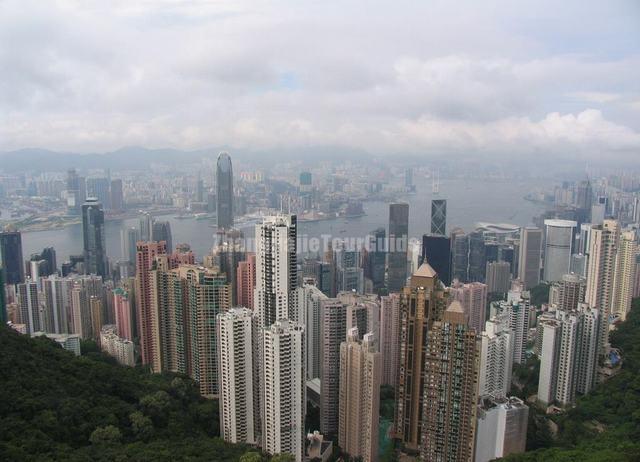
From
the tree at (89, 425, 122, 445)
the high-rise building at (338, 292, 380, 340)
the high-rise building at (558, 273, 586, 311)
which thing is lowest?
the tree at (89, 425, 122, 445)

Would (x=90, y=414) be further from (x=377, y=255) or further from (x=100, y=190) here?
(x=100, y=190)

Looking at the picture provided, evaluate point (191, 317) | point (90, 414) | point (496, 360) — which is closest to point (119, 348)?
point (191, 317)

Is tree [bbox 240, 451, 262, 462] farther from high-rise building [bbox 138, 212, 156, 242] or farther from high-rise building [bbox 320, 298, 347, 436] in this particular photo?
high-rise building [bbox 138, 212, 156, 242]

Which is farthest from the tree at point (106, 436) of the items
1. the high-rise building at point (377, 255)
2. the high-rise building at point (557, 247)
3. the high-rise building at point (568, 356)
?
the high-rise building at point (557, 247)

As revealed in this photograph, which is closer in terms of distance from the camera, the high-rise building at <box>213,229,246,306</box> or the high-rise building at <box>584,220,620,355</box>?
the high-rise building at <box>213,229,246,306</box>

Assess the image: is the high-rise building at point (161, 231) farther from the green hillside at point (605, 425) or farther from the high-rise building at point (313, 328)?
the green hillside at point (605, 425)

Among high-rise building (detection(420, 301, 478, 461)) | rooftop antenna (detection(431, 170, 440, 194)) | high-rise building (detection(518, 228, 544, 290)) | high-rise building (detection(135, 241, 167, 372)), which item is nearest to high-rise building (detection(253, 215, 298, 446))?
high-rise building (detection(420, 301, 478, 461))
